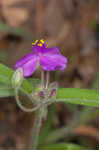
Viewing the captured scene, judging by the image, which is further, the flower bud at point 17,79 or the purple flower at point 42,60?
the purple flower at point 42,60

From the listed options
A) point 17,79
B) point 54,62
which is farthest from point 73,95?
point 17,79

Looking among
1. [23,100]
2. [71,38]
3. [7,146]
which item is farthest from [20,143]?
[71,38]

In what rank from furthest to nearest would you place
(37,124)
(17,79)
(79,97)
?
(37,124) < (79,97) < (17,79)

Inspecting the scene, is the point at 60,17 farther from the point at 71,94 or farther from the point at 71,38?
the point at 71,94


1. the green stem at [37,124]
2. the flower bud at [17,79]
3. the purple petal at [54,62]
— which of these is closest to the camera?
the flower bud at [17,79]

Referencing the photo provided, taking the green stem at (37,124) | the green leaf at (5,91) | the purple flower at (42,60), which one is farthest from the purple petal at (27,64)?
the green stem at (37,124)

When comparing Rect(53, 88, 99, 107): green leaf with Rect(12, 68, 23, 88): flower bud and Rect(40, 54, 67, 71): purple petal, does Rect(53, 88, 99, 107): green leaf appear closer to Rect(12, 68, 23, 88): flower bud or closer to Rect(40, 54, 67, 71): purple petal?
Rect(40, 54, 67, 71): purple petal

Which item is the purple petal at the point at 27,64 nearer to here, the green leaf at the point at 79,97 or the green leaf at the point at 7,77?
the green leaf at the point at 7,77

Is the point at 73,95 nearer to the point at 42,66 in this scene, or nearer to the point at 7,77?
the point at 42,66
